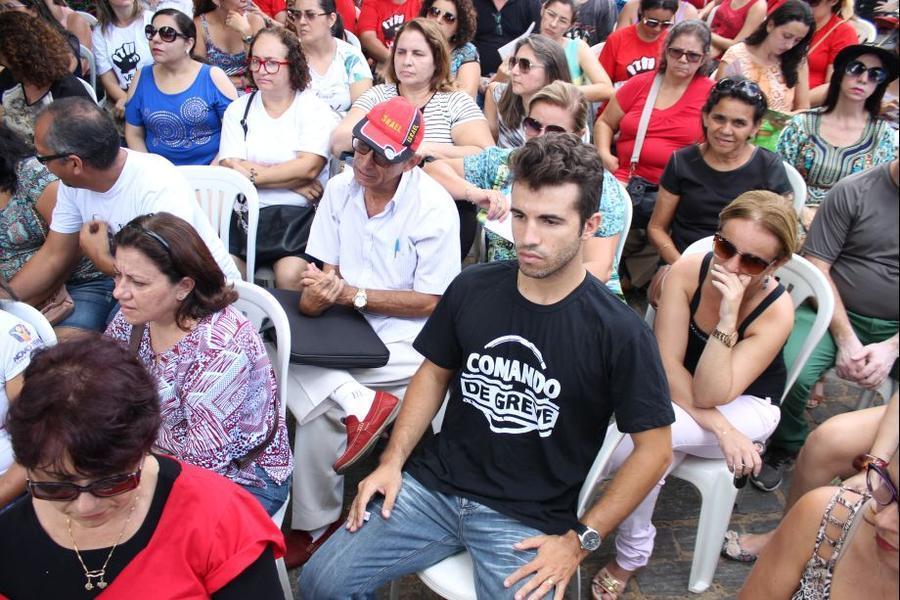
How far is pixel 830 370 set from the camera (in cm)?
297

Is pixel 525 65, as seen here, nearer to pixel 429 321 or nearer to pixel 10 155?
pixel 429 321

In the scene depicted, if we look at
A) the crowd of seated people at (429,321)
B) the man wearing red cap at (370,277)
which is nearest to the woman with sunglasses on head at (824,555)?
the crowd of seated people at (429,321)

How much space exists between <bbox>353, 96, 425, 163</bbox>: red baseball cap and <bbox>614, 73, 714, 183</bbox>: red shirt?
180 centimetres

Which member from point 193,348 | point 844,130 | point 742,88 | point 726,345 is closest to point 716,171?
point 742,88

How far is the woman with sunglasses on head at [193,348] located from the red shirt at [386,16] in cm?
366

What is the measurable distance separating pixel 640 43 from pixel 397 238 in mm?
2966

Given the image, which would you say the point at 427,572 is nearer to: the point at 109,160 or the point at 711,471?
the point at 711,471

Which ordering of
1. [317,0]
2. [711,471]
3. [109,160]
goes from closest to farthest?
[711,471], [109,160], [317,0]

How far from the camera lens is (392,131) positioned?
2654mm

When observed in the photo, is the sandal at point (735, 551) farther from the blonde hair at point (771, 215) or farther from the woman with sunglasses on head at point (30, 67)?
the woman with sunglasses on head at point (30, 67)

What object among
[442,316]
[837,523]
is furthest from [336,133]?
[837,523]

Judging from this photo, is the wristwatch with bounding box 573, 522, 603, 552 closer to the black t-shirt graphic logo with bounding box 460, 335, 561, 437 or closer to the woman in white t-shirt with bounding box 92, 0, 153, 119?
the black t-shirt graphic logo with bounding box 460, 335, 561, 437

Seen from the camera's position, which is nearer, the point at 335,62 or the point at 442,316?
the point at 442,316

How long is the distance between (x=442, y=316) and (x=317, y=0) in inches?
110
